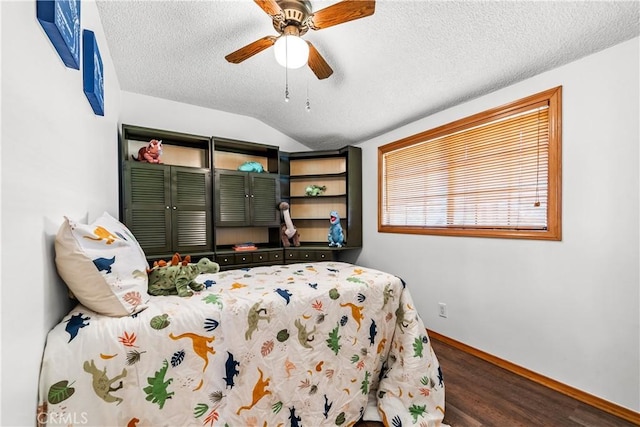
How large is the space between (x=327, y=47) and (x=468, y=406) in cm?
262

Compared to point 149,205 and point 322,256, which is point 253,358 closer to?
point 149,205

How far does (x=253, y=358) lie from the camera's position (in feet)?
4.08

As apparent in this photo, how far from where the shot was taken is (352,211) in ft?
11.3

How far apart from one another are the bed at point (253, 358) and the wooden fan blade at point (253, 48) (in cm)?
145

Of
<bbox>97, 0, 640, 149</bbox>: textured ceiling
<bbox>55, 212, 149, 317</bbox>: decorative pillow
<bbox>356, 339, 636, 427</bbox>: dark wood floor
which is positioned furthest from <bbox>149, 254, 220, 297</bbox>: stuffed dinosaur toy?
<bbox>97, 0, 640, 149</bbox>: textured ceiling

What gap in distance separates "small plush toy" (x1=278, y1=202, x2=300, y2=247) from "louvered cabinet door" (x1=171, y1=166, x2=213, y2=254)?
880 mm

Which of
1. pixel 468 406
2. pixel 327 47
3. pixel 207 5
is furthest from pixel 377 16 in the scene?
pixel 468 406

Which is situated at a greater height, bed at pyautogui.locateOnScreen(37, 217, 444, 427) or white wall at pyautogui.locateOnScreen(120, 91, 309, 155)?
white wall at pyautogui.locateOnScreen(120, 91, 309, 155)

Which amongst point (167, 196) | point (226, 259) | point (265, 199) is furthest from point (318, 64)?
point (226, 259)

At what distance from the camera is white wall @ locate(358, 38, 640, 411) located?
5.10ft

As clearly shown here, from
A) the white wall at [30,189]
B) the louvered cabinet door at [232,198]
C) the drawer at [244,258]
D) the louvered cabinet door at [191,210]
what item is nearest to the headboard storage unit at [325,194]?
the drawer at [244,258]

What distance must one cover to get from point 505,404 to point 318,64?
2508 mm

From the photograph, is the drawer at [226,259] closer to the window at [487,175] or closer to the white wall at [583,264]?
the window at [487,175]

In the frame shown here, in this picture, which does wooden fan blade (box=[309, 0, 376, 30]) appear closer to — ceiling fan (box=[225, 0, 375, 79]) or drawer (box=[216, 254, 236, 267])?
ceiling fan (box=[225, 0, 375, 79])
